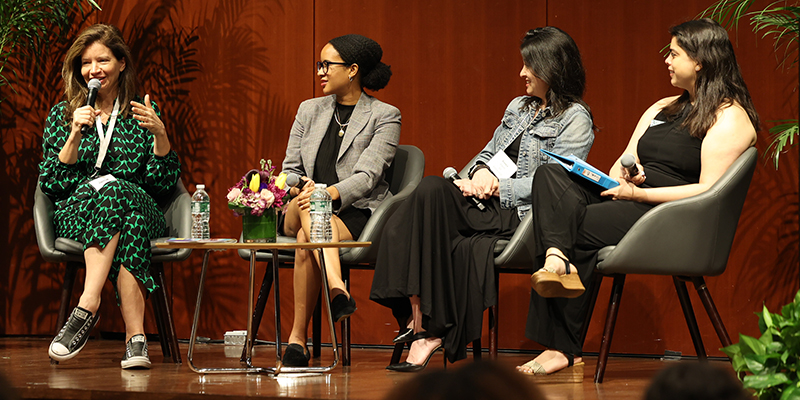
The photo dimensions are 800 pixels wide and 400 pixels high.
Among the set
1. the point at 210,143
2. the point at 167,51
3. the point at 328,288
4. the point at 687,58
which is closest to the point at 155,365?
the point at 328,288

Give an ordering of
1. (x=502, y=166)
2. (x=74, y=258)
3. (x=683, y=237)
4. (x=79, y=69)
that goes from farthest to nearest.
Result: 1. (x=79, y=69)
2. (x=74, y=258)
3. (x=502, y=166)
4. (x=683, y=237)

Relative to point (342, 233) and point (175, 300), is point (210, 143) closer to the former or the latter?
point (175, 300)

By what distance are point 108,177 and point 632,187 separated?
2.13 metres

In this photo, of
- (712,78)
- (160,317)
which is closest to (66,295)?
(160,317)

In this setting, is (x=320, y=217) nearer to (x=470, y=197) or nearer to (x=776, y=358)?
(x=470, y=197)

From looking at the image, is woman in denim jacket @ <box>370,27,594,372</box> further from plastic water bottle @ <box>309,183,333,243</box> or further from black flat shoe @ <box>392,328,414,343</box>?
plastic water bottle @ <box>309,183,333,243</box>

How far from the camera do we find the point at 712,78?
2.95 m

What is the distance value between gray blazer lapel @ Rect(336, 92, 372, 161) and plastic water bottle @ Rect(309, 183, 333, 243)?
579mm

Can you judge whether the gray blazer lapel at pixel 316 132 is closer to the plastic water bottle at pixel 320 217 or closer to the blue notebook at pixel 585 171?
the plastic water bottle at pixel 320 217

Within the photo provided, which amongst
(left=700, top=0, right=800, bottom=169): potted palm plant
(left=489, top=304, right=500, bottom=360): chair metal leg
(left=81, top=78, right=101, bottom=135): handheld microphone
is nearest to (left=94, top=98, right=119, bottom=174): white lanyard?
(left=81, top=78, right=101, bottom=135): handheld microphone

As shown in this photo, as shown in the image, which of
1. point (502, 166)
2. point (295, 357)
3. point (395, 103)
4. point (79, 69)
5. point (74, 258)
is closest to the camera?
point (295, 357)

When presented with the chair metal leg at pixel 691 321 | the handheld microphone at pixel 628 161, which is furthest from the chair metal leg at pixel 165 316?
the chair metal leg at pixel 691 321

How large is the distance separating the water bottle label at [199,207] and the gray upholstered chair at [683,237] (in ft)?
4.80

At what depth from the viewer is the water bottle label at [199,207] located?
10.1 feet
